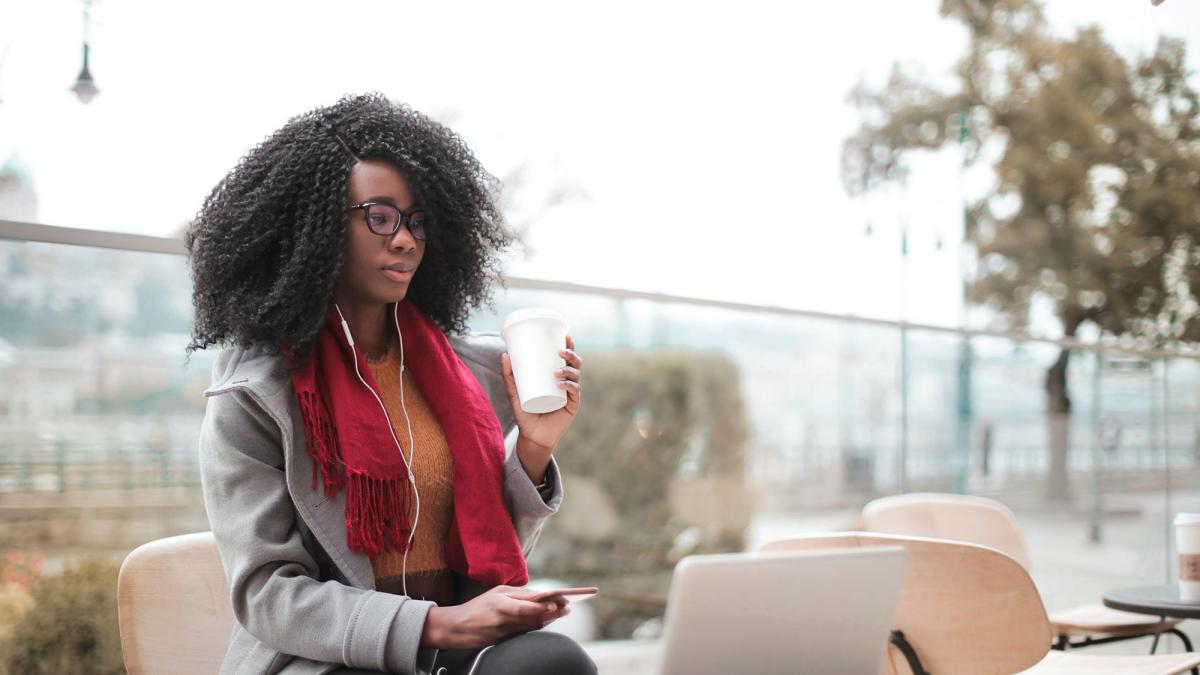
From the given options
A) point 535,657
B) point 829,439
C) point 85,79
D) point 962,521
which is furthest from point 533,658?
point 829,439

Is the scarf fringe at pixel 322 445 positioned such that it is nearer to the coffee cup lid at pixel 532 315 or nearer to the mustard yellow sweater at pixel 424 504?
the mustard yellow sweater at pixel 424 504

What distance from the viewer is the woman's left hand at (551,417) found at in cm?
146

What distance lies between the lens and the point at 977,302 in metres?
10.3

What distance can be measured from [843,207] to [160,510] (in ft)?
26.2

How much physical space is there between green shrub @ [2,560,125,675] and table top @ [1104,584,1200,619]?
7.04ft

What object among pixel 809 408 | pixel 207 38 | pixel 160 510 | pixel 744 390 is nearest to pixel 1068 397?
pixel 809 408

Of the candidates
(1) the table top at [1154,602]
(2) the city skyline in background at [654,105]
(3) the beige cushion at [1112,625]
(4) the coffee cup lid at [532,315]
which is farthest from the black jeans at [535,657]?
(2) the city skyline in background at [654,105]

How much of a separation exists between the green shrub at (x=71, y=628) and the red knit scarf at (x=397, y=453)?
3.00 ft

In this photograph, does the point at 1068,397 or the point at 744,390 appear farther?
the point at 744,390

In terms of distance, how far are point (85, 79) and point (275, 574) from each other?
10.3 feet

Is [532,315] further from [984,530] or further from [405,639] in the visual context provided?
[984,530]

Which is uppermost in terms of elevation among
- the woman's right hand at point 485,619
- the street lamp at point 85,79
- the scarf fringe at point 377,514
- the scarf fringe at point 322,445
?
the street lamp at point 85,79

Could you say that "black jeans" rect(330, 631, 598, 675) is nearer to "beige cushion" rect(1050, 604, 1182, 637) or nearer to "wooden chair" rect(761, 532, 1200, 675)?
"wooden chair" rect(761, 532, 1200, 675)

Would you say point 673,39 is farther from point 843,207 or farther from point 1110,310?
point 1110,310
